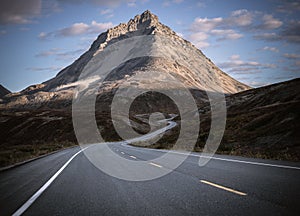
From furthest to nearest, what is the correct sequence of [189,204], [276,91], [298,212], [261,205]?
1. [276,91]
2. [189,204]
3. [261,205]
4. [298,212]

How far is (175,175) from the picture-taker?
9688 millimetres

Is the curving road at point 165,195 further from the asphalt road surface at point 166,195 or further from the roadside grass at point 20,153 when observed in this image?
the roadside grass at point 20,153

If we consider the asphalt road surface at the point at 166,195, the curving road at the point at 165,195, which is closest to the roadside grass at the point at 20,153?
the curving road at the point at 165,195

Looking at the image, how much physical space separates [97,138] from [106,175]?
2622 inches

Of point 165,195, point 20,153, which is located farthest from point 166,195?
point 20,153

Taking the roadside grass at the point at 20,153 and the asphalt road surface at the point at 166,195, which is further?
the roadside grass at the point at 20,153

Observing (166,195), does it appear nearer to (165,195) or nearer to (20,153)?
(165,195)

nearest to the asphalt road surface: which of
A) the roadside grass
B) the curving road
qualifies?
the curving road

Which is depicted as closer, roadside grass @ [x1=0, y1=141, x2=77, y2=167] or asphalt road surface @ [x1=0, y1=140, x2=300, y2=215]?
asphalt road surface @ [x1=0, y1=140, x2=300, y2=215]

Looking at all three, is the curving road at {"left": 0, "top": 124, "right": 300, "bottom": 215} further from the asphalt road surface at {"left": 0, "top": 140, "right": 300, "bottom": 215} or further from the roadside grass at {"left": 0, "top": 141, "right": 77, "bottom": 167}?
the roadside grass at {"left": 0, "top": 141, "right": 77, "bottom": 167}

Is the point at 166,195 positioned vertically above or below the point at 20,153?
above

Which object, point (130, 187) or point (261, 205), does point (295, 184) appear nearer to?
point (261, 205)

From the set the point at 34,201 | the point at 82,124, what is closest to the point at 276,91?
the point at 82,124

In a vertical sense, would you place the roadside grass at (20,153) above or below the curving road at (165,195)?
below
